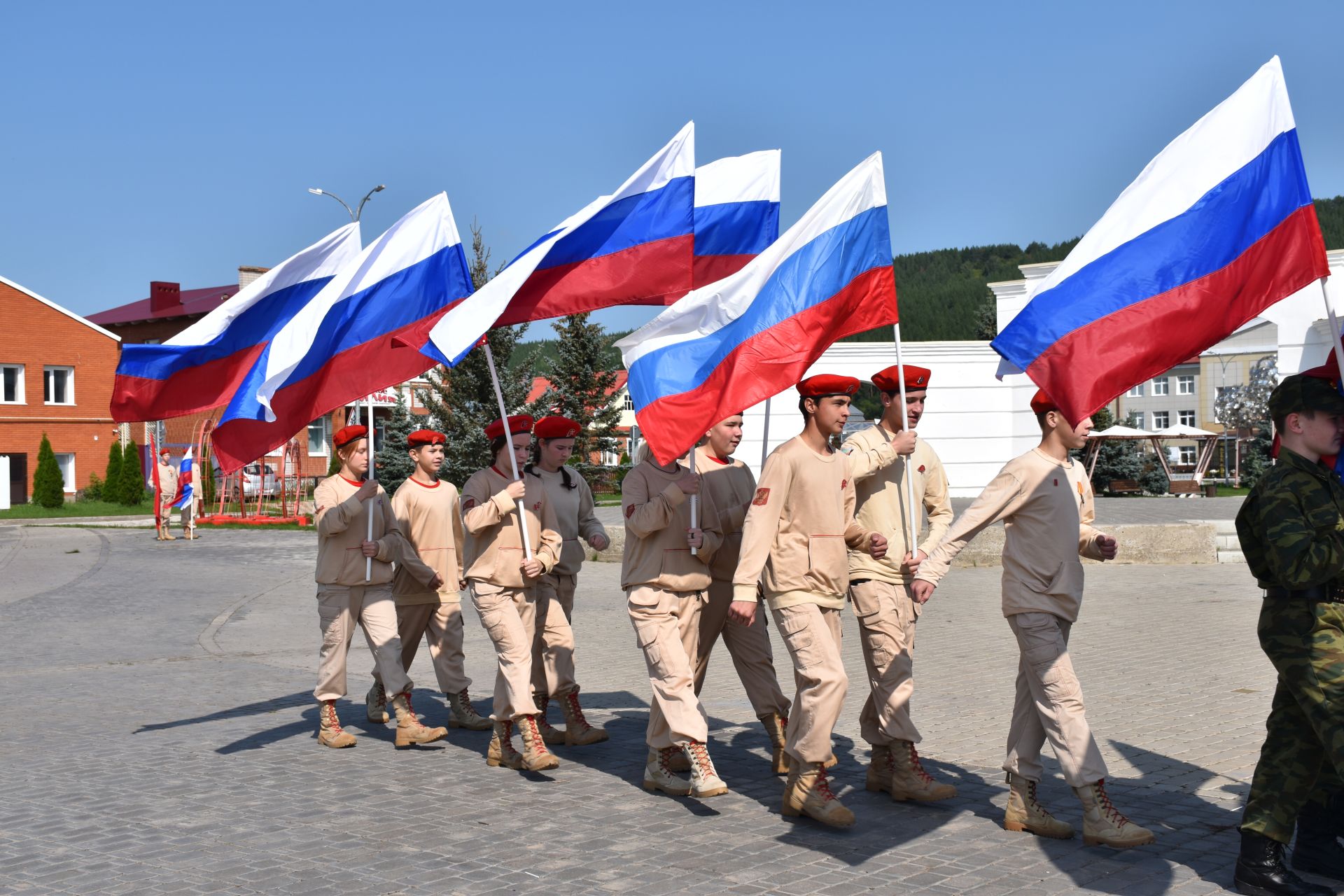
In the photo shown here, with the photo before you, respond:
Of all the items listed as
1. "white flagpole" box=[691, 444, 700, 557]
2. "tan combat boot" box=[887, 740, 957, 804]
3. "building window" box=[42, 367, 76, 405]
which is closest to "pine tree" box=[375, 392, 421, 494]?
"white flagpole" box=[691, 444, 700, 557]

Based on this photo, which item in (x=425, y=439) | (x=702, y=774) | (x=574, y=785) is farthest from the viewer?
(x=425, y=439)

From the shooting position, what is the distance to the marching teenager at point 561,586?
336 inches

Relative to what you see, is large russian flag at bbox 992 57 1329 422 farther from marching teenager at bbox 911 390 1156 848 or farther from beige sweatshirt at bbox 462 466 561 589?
beige sweatshirt at bbox 462 466 561 589

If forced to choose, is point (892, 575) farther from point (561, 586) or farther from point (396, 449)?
point (396, 449)

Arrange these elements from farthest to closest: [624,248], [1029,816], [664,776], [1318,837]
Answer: [624,248]
[664,776]
[1029,816]
[1318,837]

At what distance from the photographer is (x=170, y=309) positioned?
77.2 m

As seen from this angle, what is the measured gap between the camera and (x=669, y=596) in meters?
7.35

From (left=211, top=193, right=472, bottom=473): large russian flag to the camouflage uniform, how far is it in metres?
4.99

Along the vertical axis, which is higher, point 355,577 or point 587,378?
point 587,378

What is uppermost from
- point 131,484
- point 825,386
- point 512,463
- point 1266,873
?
point 825,386

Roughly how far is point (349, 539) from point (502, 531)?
3.88 ft

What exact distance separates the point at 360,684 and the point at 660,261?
16.3 feet

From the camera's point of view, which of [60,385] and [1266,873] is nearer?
[1266,873]

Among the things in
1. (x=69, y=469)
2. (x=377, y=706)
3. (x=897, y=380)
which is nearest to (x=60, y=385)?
(x=69, y=469)
